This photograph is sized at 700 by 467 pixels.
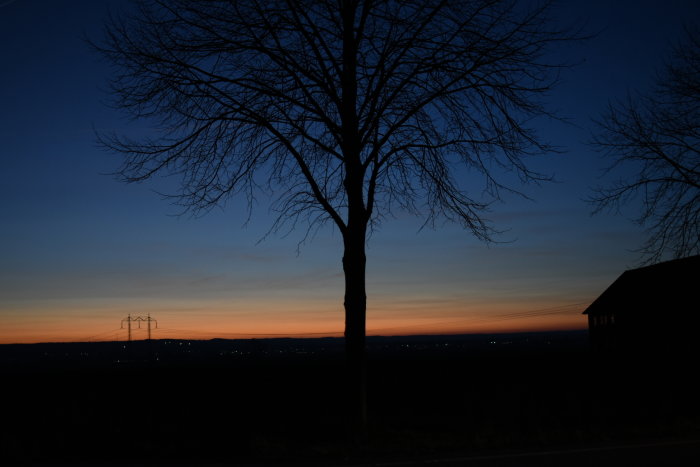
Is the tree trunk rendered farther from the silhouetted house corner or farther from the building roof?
the building roof

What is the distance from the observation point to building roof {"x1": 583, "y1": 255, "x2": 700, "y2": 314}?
35938mm

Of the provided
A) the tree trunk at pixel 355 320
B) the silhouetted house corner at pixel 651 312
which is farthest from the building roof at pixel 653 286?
the tree trunk at pixel 355 320

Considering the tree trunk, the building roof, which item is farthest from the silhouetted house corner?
the tree trunk

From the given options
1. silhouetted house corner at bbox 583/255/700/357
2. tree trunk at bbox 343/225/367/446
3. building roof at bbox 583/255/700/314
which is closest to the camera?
tree trunk at bbox 343/225/367/446

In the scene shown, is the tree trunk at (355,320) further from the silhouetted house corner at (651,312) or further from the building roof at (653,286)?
the building roof at (653,286)

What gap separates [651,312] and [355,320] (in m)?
35.4

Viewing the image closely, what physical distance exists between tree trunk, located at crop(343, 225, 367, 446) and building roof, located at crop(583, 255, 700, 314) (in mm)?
28985

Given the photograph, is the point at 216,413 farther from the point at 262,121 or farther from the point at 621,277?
the point at 621,277

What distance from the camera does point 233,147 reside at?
1005 cm

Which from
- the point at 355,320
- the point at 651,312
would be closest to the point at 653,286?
the point at 651,312

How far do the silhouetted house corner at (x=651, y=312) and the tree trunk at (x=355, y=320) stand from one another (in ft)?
91.9

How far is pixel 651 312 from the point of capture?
39.2 metres

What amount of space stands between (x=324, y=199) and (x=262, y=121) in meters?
1.55

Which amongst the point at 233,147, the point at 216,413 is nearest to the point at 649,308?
→ the point at 216,413
